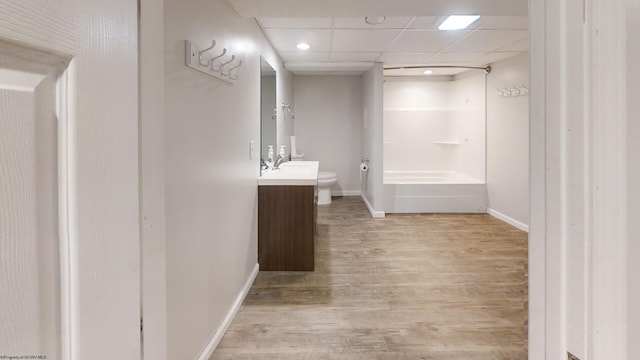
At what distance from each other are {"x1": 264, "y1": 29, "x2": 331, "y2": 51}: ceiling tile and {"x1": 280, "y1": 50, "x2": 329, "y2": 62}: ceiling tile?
229 mm

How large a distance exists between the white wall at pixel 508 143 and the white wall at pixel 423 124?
1052mm

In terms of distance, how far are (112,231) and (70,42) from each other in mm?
256

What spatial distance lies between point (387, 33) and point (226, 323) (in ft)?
9.87

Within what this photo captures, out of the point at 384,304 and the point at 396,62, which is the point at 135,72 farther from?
the point at 396,62

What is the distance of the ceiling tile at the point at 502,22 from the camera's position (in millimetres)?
3102

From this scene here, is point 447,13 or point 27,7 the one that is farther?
point 447,13

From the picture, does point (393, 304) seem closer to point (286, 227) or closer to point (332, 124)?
point (286, 227)

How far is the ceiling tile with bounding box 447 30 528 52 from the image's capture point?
3602 millimetres

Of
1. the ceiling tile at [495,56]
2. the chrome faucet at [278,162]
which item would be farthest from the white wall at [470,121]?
the chrome faucet at [278,162]

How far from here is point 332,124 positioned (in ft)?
22.8

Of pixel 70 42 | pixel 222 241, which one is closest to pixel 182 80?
pixel 222 241

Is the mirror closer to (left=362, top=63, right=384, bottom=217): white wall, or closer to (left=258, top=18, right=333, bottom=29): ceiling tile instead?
(left=258, top=18, right=333, bottom=29): ceiling tile

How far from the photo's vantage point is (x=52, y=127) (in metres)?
0.41

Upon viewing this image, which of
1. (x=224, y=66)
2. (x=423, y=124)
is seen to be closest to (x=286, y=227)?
(x=224, y=66)
